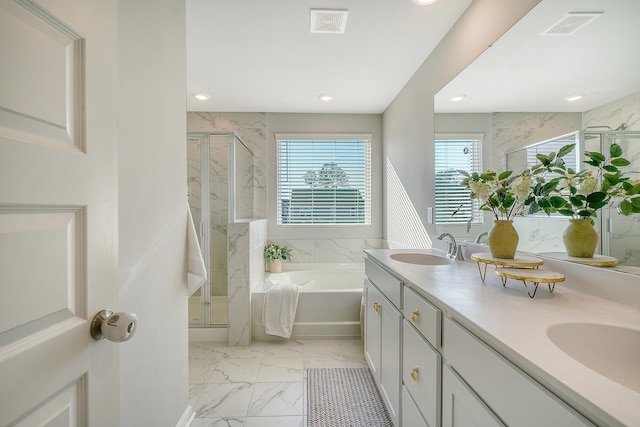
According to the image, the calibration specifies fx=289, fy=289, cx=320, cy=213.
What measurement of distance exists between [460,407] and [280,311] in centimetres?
196

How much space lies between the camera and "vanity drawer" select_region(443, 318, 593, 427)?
570 mm

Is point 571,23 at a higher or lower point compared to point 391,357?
higher

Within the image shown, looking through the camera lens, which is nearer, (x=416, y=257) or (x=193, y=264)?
(x=193, y=264)

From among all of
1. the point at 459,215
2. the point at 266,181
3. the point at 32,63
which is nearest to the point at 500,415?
the point at 32,63

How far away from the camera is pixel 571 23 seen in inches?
43.6

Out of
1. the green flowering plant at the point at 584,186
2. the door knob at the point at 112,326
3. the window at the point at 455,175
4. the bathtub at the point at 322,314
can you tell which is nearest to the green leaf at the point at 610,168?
the green flowering plant at the point at 584,186

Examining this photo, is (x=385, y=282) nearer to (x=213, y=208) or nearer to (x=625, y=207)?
(x=625, y=207)

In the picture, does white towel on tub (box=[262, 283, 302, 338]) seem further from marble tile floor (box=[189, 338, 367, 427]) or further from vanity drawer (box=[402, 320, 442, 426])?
vanity drawer (box=[402, 320, 442, 426])

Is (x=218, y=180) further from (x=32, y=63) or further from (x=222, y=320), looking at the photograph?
(x=32, y=63)

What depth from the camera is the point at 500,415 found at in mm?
711

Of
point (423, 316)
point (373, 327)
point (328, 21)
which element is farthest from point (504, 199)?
point (328, 21)

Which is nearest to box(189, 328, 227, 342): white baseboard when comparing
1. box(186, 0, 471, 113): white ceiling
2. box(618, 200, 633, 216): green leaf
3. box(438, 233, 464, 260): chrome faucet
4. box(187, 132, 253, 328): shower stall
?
box(187, 132, 253, 328): shower stall

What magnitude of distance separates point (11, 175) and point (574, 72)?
66.4 inches

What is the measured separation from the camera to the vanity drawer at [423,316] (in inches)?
41.3
